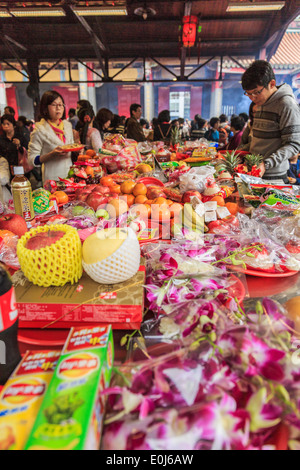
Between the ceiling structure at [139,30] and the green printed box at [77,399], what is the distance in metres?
6.69

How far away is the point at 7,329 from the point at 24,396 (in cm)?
16

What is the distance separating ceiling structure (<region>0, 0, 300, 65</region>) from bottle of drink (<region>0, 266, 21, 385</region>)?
258 inches

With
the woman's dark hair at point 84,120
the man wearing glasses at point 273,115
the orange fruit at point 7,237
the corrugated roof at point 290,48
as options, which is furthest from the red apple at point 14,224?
the corrugated roof at point 290,48

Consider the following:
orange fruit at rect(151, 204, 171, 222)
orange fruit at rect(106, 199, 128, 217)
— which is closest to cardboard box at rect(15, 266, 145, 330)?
orange fruit at rect(151, 204, 171, 222)

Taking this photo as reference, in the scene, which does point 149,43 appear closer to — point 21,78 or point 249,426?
point 21,78

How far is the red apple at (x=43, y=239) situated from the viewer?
94 centimetres

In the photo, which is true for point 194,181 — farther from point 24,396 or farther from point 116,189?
point 24,396

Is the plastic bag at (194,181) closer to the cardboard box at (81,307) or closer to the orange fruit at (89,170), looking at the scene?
the orange fruit at (89,170)

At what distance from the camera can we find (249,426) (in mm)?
554

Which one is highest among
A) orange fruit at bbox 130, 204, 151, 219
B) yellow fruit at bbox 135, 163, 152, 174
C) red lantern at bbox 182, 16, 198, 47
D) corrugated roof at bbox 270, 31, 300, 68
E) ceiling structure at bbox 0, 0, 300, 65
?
corrugated roof at bbox 270, 31, 300, 68

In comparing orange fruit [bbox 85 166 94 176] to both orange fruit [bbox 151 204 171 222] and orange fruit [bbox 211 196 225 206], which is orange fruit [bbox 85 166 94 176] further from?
orange fruit [bbox 211 196 225 206]

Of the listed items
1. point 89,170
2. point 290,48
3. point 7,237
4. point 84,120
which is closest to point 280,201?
point 7,237

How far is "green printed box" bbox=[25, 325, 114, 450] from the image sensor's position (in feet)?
1.60
